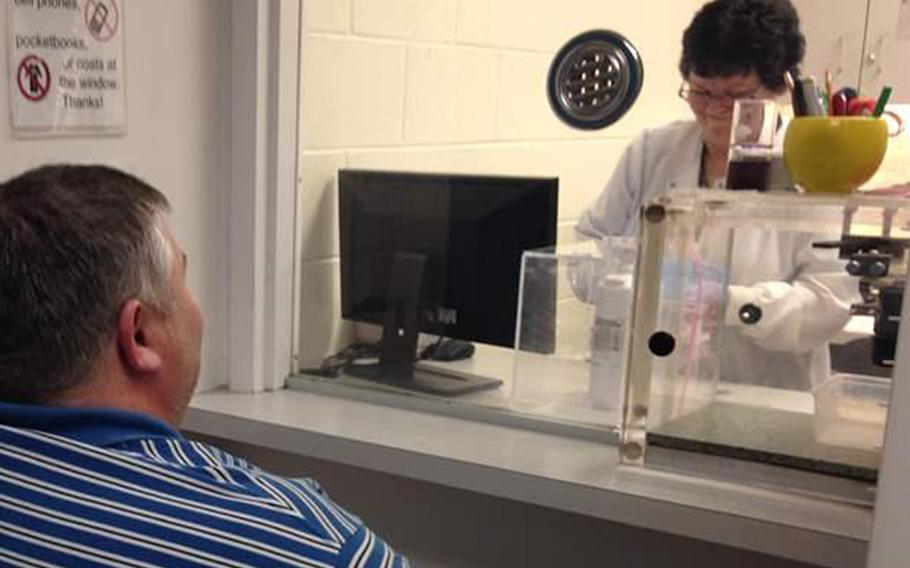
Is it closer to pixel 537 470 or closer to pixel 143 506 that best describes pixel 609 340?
pixel 537 470

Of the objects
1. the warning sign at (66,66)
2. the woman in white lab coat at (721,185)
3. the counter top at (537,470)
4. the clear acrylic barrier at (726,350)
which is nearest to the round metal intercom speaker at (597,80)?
the woman in white lab coat at (721,185)

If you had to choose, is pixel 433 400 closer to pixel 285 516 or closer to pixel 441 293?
pixel 441 293

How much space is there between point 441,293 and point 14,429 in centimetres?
100

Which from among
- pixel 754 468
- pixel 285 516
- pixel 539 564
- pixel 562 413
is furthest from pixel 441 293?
pixel 285 516

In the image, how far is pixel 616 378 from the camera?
1446 millimetres

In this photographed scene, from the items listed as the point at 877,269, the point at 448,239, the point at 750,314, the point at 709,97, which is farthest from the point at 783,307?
the point at 709,97

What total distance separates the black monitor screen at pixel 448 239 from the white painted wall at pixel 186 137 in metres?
0.26

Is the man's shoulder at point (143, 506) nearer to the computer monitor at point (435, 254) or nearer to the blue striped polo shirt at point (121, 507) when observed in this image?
the blue striped polo shirt at point (121, 507)

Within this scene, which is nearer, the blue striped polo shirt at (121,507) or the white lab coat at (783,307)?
the blue striped polo shirt at (121,507)

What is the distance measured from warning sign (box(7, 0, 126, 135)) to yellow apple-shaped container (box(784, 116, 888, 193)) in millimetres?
935

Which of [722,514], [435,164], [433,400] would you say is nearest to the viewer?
[722,514]

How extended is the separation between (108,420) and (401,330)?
0.96 meters

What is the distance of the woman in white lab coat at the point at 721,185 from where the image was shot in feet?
3.95

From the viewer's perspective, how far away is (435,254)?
1.72 m
